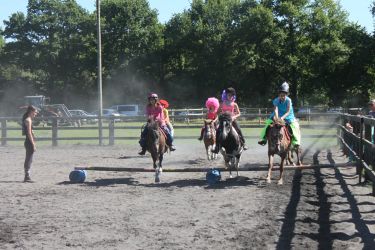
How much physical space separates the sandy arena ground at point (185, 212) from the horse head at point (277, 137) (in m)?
0.77

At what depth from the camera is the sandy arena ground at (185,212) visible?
6.90m

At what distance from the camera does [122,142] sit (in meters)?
25.9

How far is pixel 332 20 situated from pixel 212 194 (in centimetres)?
6050

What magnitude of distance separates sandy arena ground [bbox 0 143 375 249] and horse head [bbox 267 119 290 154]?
30.3 inches

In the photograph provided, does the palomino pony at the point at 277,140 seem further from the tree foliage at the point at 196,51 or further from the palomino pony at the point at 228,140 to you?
the tree foliage at the point at 196,51

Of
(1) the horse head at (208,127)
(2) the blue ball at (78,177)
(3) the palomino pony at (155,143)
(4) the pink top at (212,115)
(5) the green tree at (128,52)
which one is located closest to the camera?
(2) the blue ball at (78,177)

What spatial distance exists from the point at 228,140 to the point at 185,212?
4109 mm

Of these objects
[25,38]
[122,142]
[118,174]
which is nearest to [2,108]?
[25,38]

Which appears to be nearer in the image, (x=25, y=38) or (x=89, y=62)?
(x=89, y=62)

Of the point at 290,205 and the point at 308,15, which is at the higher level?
the point at 308,15

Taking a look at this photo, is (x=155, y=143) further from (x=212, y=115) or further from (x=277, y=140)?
(x=212, y=115)

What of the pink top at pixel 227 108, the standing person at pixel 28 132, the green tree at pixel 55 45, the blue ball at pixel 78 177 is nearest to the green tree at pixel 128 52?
the green tree at pixel 55 45

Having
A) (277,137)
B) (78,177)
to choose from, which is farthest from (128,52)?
(277,137)

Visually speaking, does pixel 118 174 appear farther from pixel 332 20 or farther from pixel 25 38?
pixel 25 38
